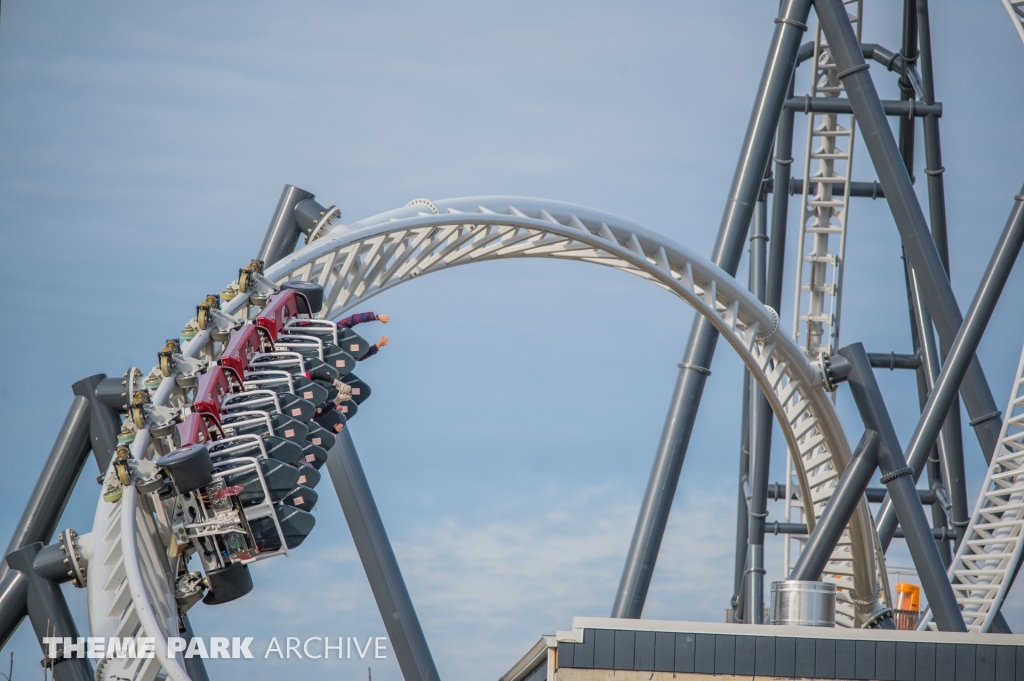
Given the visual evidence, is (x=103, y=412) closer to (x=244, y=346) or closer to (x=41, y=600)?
(x=244, y=346)

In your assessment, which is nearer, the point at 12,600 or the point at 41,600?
the point at 41,600

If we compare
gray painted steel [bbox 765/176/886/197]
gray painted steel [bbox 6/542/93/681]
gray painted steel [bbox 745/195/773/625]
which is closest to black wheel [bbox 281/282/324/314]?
gray painted steel [bbox 6/542/93/681]

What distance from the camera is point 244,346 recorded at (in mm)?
13703

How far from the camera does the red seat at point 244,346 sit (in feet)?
44.1

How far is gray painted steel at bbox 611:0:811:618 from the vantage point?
707 inches

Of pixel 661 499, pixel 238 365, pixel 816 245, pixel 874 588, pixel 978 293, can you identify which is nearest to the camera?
pixel 238 365

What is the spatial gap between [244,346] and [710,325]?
754 cm

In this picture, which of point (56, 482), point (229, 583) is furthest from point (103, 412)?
point (229, 583)

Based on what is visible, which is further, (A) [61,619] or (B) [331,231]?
(B) [331,231]

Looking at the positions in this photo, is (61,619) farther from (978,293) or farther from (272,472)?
(978,293)

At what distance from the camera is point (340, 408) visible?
579 inches

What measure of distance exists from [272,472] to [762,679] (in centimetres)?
493

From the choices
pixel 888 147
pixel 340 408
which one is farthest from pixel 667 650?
A: pixel 888 147

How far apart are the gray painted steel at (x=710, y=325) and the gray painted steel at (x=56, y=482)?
23.9 ft
